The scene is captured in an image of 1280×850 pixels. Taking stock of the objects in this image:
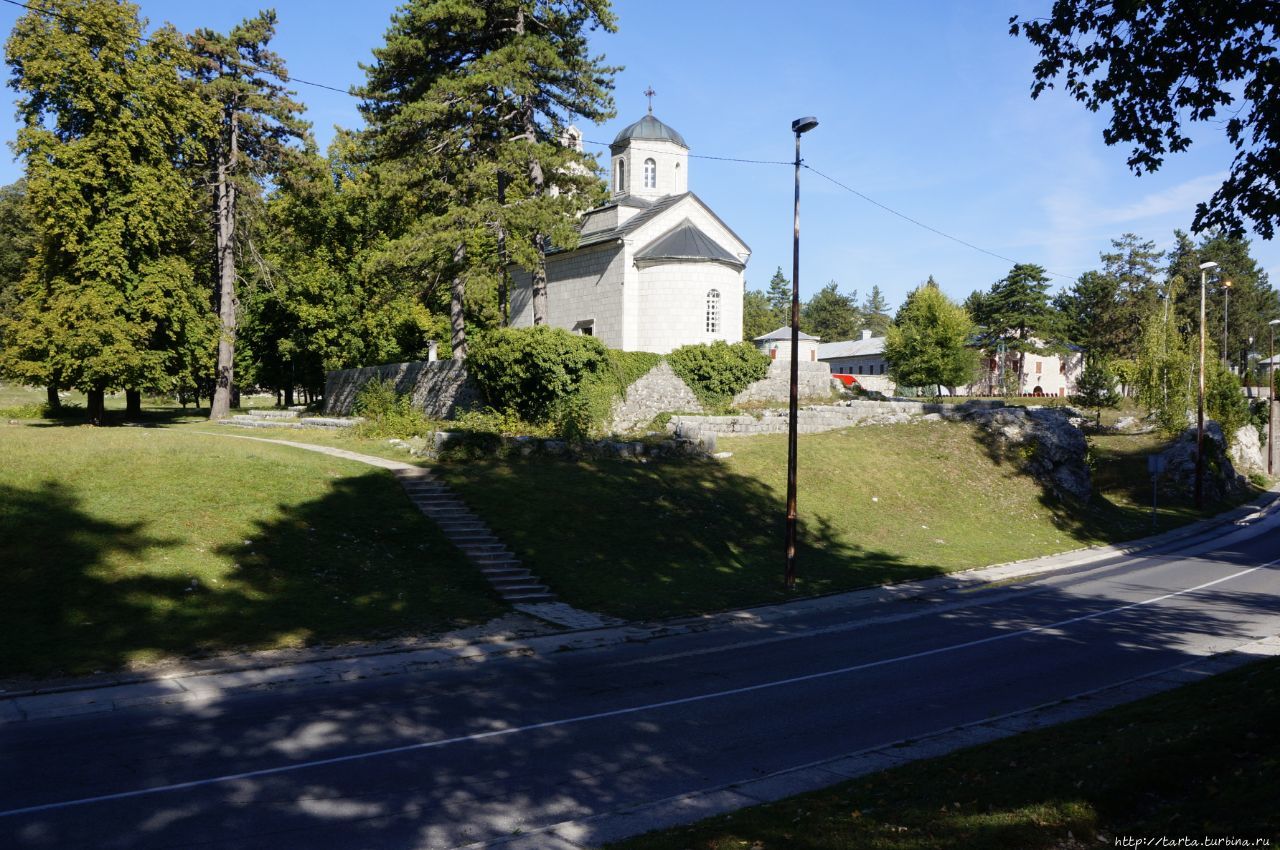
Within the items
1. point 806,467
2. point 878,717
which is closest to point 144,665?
point 878,717

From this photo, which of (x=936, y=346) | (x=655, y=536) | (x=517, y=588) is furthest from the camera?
(x=936, y=346)

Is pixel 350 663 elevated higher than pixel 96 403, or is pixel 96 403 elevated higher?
pixel 96 403

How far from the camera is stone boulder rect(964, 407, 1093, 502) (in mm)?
36062

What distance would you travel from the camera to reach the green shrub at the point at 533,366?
31.0 metres

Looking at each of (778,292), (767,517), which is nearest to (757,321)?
(778,292)

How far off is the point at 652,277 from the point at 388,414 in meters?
14.2

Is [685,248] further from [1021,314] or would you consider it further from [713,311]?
[1021,314]

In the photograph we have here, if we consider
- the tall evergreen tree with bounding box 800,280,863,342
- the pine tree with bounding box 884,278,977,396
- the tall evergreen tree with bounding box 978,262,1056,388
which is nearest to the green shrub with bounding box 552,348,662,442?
the pine tree with bounding box 884,278,977,396

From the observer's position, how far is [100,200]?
122ft

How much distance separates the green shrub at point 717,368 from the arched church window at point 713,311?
2.65 metres

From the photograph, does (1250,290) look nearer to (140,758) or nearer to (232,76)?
(232,76)

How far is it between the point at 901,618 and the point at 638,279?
25.9 meters

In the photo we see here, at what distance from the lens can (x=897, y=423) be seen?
Answer: 3925 centimetres

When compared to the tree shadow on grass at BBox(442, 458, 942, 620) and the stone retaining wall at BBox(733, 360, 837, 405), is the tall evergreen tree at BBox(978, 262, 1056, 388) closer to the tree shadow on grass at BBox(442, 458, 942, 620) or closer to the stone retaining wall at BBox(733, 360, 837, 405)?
the stone retaining wall at BBox(733, 360, 837, 405)
